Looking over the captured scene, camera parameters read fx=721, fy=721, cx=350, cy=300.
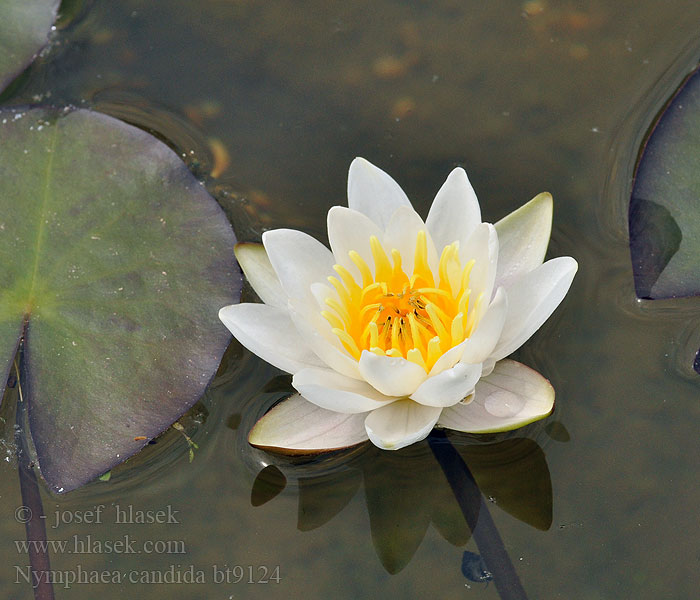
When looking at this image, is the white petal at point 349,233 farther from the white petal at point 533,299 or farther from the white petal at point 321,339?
the white petal at point 533,299

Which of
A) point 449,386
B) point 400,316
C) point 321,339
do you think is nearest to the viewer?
point 449,386

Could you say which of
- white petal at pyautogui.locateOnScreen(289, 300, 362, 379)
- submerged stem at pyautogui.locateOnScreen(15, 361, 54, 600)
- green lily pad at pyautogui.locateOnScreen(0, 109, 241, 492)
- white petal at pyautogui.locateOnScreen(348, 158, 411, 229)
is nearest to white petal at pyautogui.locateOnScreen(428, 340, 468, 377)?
white petal at pyautogui.locateOnScreen(289, 300, 362, 379)

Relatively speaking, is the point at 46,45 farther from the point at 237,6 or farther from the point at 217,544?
the point at 217,544

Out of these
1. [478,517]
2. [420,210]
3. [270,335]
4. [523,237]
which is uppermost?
[523,237]

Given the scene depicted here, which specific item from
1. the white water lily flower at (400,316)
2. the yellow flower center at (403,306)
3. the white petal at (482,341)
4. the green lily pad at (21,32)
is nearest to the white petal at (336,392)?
the white water lily flower at (400,316)

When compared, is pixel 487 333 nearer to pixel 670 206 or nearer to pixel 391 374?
pixel 391 374

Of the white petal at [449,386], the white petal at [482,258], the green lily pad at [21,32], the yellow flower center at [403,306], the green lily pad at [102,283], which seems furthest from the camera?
the green lily pad at [21,32]

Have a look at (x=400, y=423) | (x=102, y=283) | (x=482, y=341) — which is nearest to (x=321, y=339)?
(x=400, y=423)
